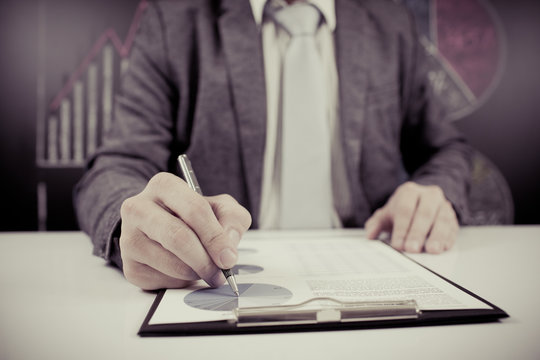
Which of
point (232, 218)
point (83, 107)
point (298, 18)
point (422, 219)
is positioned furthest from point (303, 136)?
point (83, 107)

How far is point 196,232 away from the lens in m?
0.43

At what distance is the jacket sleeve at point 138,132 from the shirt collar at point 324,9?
24 centimetres

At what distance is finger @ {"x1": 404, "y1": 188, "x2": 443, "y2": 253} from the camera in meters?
0.65

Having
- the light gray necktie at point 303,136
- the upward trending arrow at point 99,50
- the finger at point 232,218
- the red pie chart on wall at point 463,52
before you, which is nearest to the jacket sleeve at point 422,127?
the light gray necktie at point 303,136

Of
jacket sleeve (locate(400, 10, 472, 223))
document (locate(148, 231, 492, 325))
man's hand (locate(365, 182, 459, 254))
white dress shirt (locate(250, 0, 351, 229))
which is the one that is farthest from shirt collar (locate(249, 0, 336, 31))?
document (locate(148, 231, 492, 325))

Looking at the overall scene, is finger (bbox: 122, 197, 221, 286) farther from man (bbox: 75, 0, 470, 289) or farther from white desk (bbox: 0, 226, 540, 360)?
man (bbox: 75, 0, 470, 289)

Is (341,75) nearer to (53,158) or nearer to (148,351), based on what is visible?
(148,351)

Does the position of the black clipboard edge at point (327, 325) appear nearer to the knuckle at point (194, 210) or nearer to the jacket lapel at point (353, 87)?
the knuckle at point (194, 210)

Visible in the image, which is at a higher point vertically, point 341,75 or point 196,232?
point 341,75

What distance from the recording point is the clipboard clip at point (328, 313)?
340 mm

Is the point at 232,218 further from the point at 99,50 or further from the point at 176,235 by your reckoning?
the point at 99,50

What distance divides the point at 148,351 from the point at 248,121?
72cm

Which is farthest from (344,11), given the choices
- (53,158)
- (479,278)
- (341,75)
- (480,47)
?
(53,158)

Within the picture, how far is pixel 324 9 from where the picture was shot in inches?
42.9
